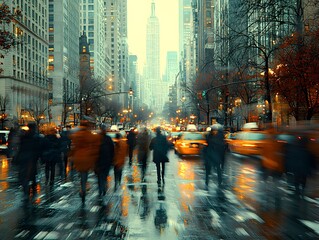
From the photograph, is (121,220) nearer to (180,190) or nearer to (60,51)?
(180,190)

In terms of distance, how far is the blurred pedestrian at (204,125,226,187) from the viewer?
1424 centimetres

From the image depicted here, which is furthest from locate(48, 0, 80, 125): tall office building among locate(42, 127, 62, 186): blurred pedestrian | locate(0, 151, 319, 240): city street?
locate(0, 151, 319, 240): city street

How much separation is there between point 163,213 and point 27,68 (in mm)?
78175

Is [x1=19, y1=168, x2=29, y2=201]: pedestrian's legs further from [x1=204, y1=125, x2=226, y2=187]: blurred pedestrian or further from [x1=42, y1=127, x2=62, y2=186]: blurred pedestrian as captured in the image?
[x1=204, y1=125, x2=226, y2=187]: blurred pedestrian

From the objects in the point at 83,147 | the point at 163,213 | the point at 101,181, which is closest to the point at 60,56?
the point at 101,181

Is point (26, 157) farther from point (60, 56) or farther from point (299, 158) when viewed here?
point (60, 56)

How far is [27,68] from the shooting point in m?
82.5

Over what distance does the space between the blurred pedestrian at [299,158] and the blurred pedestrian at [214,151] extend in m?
4.17

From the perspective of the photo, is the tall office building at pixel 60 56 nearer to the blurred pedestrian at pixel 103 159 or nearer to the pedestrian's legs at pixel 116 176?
the pedestrian's legs at pixel 116 176

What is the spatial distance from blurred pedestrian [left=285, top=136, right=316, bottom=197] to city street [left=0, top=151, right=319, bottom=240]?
0.86 metres

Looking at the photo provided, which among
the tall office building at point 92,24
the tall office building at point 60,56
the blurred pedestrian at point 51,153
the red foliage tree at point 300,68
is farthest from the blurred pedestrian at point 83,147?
the tall office building at point 92,24

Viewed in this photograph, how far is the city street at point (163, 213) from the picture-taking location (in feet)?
25.0

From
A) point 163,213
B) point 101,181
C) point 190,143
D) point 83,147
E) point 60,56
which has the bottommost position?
point 163,213

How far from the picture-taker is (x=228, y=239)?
23.4 feet
